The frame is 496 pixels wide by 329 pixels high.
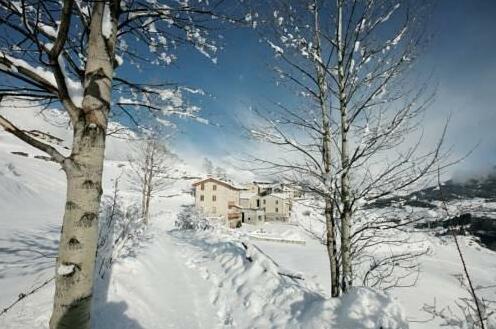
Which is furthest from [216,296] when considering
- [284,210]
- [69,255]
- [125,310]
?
[284,210]

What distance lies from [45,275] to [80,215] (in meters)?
4.90

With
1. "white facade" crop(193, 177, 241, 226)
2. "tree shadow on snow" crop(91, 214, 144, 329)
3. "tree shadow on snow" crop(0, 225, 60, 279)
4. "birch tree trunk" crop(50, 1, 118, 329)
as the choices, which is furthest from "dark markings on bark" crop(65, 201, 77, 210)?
"white facade" crop(193, 177, 241, 226)

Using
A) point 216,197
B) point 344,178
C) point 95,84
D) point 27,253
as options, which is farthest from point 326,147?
point 216,197

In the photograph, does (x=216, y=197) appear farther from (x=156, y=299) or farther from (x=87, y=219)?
(x=87, y=219)

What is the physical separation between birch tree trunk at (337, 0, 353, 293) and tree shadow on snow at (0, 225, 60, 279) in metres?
5.72

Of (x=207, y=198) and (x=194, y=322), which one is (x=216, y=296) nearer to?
(x=194, y=322)

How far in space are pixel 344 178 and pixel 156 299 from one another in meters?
4.63

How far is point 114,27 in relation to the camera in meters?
2.22

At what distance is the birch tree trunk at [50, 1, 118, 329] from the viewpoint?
1.76m

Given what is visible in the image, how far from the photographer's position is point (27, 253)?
286 inches

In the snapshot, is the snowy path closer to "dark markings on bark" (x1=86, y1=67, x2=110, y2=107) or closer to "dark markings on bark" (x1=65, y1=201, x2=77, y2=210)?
"dark markings on bark" (x1=65, y1=201, x2=77, y2=210)

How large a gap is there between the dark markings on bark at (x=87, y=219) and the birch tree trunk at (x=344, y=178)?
354 cm

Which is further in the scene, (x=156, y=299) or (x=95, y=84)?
(x=156, y=299)

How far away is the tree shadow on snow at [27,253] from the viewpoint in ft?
19.1
